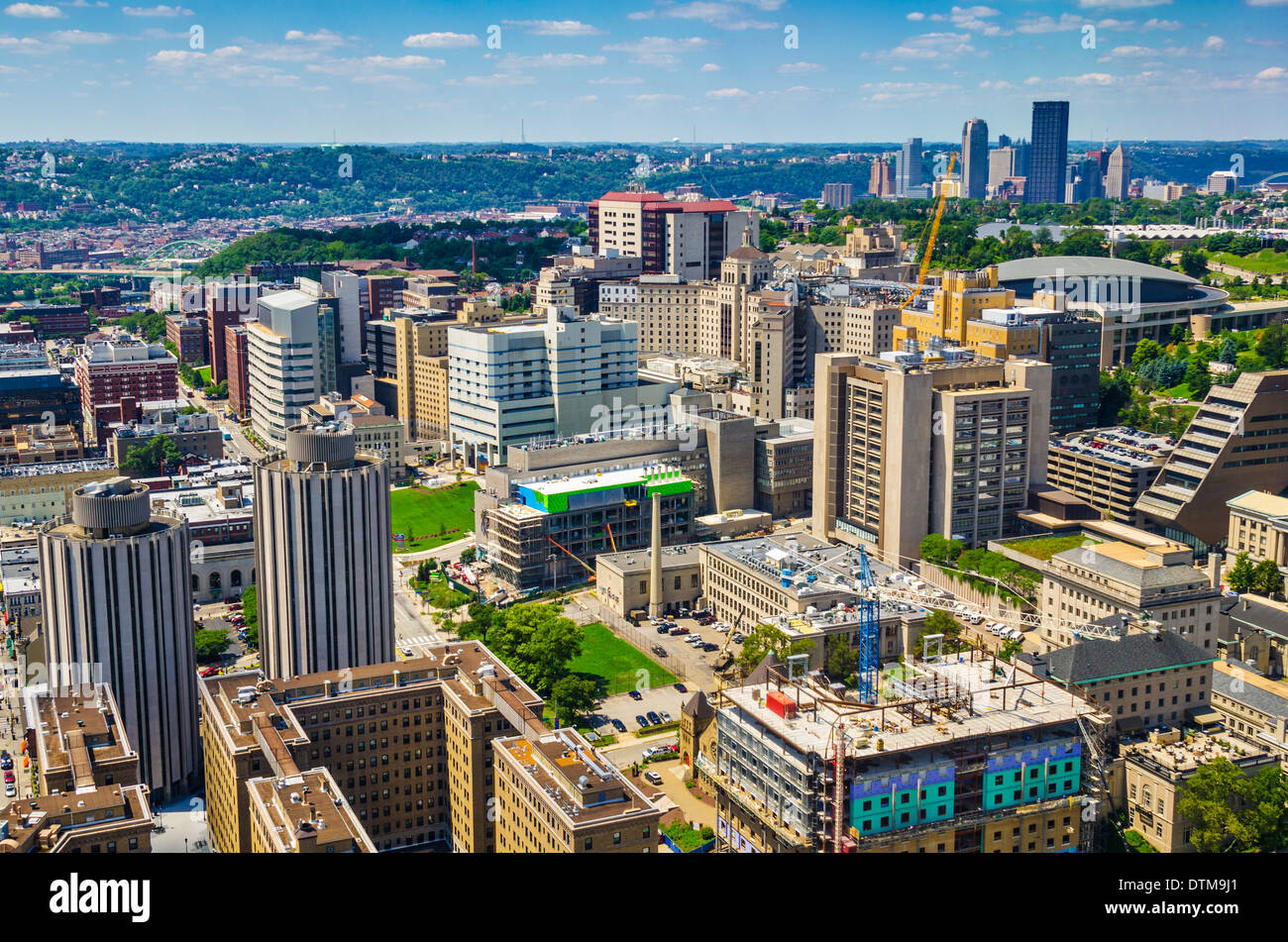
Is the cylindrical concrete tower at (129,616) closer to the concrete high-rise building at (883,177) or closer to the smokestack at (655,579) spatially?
the smokestack at (655,579)

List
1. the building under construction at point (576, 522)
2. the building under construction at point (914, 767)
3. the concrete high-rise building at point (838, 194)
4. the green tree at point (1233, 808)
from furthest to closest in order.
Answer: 1. the concrete high-rise building at point (838, 194)
2. the building under construction at point (576, 522)
3. the green tree at point (1233, 808)
4. the building under construction at point (914, 767)

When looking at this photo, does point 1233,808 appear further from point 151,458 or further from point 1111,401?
point 151,458

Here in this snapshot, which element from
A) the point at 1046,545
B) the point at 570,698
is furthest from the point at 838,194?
the point at 570,698

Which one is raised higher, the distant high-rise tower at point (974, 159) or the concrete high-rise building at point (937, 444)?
the distant high-rise tower at point (974, 159)

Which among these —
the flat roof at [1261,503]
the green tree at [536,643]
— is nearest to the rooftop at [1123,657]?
the flat roof at [1261,503]

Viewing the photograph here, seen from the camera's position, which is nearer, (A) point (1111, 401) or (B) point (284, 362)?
(A) point (1111, 401)

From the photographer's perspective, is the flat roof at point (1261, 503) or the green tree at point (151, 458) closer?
the flat roof at point (1261, 503)
